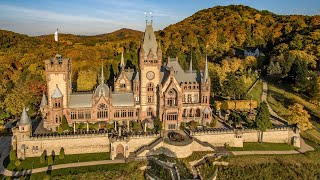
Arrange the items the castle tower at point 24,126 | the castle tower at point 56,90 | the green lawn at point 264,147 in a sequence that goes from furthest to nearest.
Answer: the castle tower at point 56,90, the green lawn at point 264,147, the castle tower at point 24,126

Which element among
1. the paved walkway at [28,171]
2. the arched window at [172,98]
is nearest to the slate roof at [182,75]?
the arched window at [172,98]

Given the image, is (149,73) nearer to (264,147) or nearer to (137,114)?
(137,114)

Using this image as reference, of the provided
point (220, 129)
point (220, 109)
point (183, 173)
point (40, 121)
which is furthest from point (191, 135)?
point (40, 121)

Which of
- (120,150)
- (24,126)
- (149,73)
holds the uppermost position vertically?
(149,73)

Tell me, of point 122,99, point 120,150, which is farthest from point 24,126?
point 122,99

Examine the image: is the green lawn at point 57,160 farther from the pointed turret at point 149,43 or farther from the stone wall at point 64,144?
the pointed turret at point 149,43

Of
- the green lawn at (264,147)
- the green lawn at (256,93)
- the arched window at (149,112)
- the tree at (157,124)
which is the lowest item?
the green lawn at (264,147)

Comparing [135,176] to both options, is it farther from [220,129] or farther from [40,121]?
[40,121]

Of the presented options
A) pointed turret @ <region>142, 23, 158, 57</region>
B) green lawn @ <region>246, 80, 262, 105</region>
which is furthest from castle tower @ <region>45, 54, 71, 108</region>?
green lawn @ <region>246, 80, 262, 105</region>

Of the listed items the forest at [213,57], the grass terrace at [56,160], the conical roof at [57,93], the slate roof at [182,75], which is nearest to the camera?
the grass terrace at [56,160]
